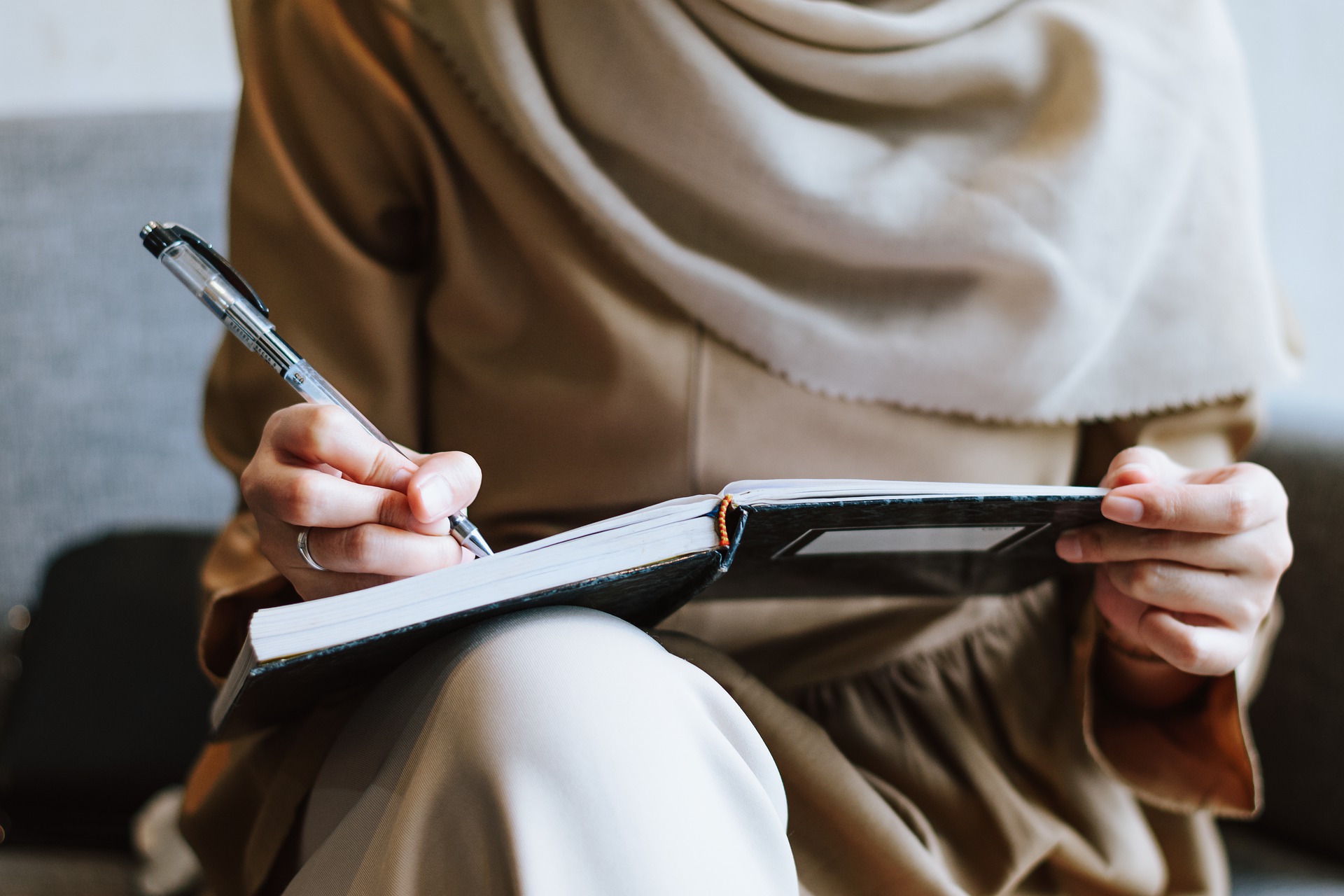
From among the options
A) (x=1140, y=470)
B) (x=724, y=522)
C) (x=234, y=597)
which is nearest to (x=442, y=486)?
(x=724, y=522)

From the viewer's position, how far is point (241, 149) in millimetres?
593

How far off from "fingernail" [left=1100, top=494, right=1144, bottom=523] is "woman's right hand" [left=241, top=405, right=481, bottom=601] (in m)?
0.28

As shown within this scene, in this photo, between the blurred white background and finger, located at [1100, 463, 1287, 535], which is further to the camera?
the blurred white background

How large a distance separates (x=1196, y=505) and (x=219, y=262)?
0.46 metres

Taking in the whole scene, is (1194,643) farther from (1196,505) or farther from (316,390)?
(316,390)

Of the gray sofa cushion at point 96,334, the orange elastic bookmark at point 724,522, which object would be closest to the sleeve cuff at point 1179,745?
the orange elastic bookmark at point 724,522

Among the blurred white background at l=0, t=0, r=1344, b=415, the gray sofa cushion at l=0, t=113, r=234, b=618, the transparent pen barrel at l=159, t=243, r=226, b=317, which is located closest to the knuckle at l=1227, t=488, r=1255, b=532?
the transparent pen barrel at l=159, t=243, r=226, b=317

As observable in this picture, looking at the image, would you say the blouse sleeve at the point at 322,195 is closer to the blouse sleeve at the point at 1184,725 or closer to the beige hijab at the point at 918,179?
the beige hijab at the point at 918,179

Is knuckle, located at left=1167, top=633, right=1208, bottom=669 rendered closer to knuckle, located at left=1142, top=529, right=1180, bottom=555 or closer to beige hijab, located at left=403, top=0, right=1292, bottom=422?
knuckle, located at left=1142, top=529, right=1180, bottom=555

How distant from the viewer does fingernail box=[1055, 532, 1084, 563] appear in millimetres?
469

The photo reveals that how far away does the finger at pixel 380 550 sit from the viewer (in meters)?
0.37

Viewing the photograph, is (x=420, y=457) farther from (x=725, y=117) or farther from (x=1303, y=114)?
(x=1303, y=114)

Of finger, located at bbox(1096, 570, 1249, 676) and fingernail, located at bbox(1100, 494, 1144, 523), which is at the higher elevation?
fingernail, located at bbox(1100, 494, 1144, 523)

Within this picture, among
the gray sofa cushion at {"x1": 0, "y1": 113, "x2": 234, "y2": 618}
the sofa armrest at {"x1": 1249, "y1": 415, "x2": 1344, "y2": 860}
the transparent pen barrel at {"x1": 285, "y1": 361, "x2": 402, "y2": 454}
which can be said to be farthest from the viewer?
the gray sofa cushion at {"x1": 0, "y1": 113, "x2": 234, "y2": 618}
